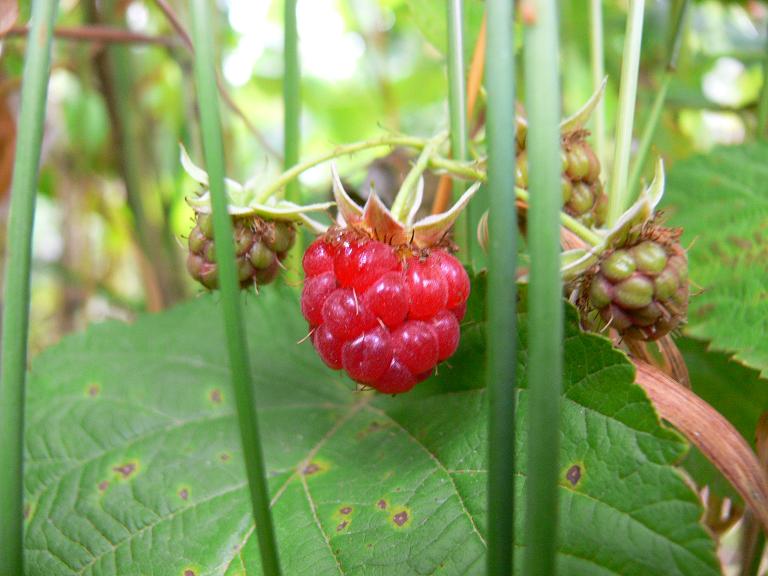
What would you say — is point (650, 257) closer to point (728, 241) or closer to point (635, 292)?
point (635, 292)

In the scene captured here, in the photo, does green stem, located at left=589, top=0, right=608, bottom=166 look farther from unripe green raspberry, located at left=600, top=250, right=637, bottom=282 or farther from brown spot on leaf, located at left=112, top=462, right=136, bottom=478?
brown spot on leaf, located at left=112, top=462, right=136, bottom=478

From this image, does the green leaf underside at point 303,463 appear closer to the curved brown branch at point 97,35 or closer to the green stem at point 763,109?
the curved brown branch at point 97,35

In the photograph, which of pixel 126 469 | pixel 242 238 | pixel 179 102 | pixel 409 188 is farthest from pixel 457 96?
pixel 179 102

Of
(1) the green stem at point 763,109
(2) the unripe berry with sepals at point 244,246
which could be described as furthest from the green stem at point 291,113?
(1) the green stem at point 763,109

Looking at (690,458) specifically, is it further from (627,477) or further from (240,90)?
(240,90)

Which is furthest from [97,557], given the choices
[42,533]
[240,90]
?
[240,90]

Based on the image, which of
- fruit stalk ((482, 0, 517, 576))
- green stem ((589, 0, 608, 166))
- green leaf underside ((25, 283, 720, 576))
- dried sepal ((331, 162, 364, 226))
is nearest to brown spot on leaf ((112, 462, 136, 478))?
green leaf underside ((25, 283, 720, 576))
